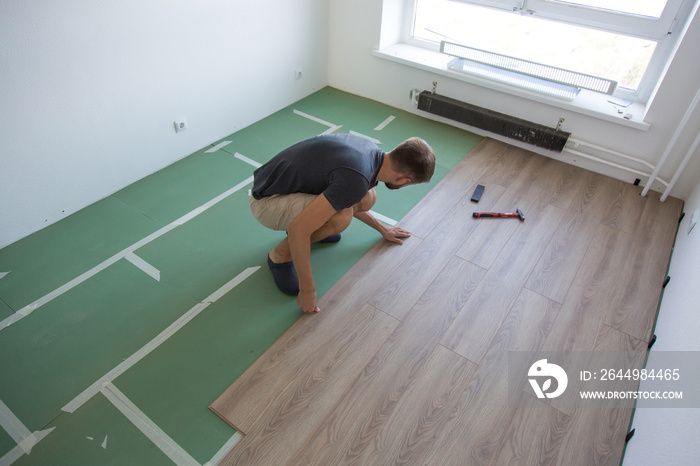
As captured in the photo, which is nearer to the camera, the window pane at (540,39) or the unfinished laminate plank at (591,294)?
the unfinished laminate plank at (591,294)

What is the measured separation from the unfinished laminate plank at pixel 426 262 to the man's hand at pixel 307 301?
324mm

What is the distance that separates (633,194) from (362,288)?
2.23 meters

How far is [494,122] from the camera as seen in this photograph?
3398 mm

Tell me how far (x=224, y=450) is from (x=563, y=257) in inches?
82.7

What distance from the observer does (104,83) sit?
8.16 ft

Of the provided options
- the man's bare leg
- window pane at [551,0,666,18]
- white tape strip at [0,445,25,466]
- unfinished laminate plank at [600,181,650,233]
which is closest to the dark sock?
the man's bare leg

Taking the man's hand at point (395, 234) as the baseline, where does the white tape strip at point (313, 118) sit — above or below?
above

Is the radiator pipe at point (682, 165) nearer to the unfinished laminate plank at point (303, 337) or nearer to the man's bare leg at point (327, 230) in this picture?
the unfinished laminate plank at point (303, 337)

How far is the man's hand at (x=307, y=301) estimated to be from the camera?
200 centimetres

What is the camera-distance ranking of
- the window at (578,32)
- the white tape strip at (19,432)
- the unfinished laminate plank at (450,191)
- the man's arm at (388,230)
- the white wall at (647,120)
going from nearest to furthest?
the white wall at (647,120)
the white tape strip at (19,432)
the man's arm at (388,230)
the unfinished laminate plank at (450,191)
the window at (578,32)

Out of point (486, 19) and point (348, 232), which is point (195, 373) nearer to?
point (348, 232)

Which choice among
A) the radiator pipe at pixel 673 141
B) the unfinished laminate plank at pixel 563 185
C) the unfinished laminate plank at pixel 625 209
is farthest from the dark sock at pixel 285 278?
the radiator pipe at pixel 673 141

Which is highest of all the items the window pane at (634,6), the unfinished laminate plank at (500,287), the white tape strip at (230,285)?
the window pane at (634,6)

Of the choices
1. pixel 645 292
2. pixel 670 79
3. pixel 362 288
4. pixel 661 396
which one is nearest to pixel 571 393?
pixel 661 396
